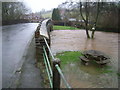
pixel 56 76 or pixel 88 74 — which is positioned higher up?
pixel 56 76

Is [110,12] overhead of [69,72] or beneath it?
overhead

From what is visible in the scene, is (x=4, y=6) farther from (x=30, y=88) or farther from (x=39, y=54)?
(x=30, y=88)

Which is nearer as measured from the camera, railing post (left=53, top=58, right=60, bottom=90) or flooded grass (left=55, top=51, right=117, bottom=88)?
railing post (left=53, top=58, right=60, bottom=90)

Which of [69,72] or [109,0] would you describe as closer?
[69,72]

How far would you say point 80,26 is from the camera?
26.2 metres

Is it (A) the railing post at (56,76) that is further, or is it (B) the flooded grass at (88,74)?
(B) the flooded grass at (88,74)

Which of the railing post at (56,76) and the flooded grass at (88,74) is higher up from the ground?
the railing post at (56,76)

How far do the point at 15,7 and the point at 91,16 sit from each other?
1497 cm

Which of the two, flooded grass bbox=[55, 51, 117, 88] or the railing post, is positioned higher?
the railing post

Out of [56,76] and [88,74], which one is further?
[88,74]

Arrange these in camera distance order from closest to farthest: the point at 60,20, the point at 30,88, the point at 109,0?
the point at 30,88 < the point at 109,0 < the point at 60,20

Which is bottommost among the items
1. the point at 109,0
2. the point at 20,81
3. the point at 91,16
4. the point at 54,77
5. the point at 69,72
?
the point at 69,72

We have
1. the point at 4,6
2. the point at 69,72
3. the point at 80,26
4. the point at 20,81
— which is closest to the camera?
the point at 20,81

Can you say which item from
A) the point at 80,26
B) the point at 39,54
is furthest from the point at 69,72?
the point at 80,26
